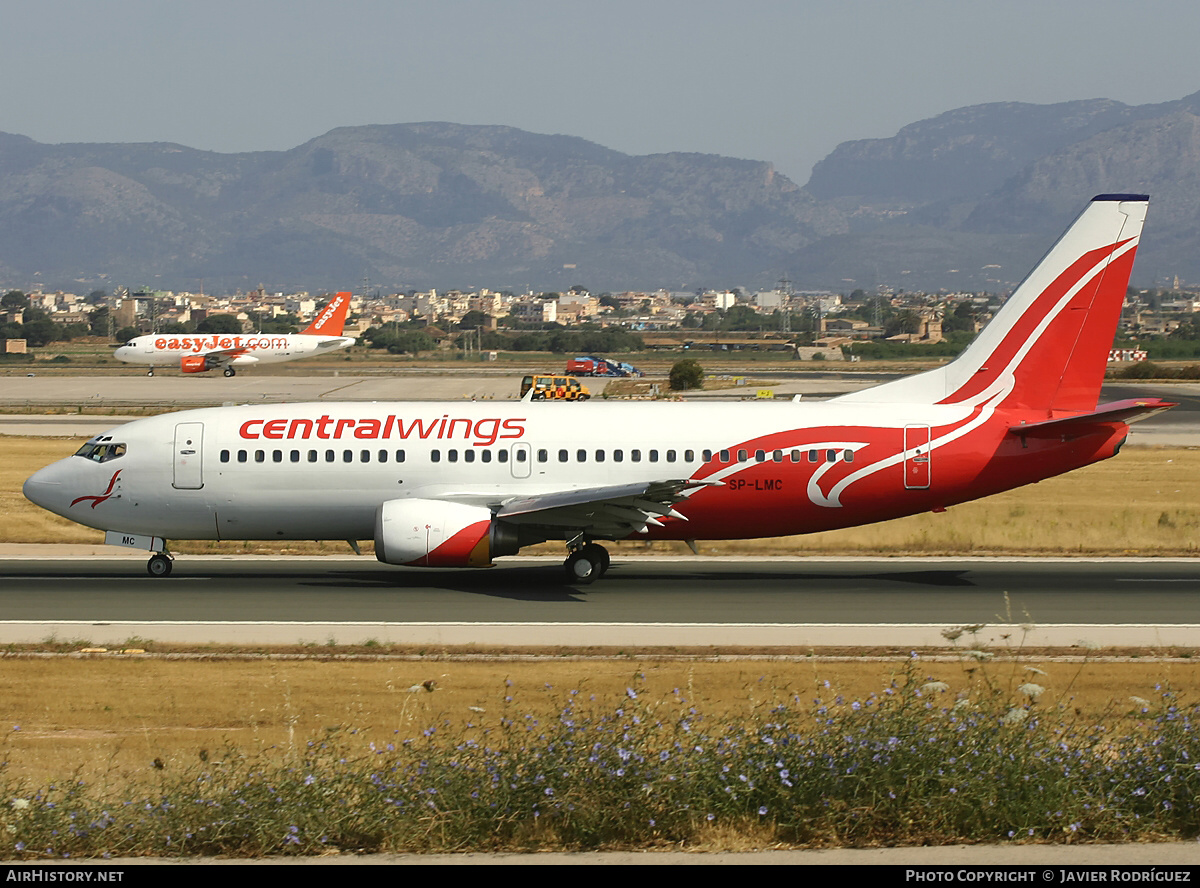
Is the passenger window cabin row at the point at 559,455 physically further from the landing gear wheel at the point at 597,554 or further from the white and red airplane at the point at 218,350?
the white and red airplane at the point at 218,350

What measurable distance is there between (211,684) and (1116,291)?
69.4ft

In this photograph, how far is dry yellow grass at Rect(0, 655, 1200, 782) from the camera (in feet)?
54.9

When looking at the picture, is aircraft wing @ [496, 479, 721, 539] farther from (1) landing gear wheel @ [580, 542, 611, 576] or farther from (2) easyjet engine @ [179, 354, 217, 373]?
(2) easyjet engine @ [179, 354, 217, 373]

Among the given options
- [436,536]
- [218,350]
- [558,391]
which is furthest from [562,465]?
[218,350]

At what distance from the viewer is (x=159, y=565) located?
29.8m

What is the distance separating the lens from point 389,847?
11.1 m

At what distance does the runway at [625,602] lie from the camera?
23266 millimetres

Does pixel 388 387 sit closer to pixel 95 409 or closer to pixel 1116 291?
pixel 95 409

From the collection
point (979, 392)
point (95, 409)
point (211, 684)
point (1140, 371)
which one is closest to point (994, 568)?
point (979, 392)

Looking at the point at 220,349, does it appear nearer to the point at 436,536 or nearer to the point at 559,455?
the point at 559,455

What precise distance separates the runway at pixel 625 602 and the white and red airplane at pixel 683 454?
55.4 inches

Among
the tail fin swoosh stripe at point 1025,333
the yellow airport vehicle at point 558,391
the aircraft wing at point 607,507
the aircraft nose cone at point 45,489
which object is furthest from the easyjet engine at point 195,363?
the tail fin swoosh stripe at point 1025,333

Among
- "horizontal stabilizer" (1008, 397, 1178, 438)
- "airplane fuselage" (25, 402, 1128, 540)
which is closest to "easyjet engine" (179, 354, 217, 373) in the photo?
"airplane fuselage" (25, 402, 1128, 540)

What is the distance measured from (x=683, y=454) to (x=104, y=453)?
13273mm
